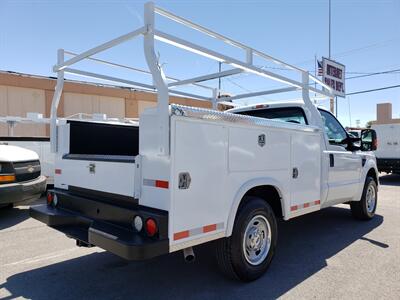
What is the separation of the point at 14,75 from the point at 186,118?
69.9 feet

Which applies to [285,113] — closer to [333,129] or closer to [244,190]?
[333,129]

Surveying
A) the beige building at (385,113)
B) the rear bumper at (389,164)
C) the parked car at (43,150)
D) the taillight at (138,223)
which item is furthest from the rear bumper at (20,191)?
the beige building at (385,113)

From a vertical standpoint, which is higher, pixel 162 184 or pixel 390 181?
pixel 162 184

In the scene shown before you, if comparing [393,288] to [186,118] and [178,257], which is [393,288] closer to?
[178,257]

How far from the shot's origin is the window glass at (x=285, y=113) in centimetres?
523

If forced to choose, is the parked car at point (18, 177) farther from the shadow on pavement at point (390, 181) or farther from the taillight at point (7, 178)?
the shadow on pavement at point (390, 181)

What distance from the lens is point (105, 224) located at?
11.1 feet

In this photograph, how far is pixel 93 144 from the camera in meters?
4.71

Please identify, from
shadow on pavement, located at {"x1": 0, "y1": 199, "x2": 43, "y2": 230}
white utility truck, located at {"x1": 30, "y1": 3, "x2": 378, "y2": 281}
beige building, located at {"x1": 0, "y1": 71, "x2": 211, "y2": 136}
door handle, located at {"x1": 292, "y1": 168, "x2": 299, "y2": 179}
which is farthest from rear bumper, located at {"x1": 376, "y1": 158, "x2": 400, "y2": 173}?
shadow on pavement, located at {"x1": 0, "y1": 199, "x2": 43, "y2": 230}

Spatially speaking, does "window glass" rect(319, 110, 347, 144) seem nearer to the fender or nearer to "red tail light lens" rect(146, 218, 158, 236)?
the fender

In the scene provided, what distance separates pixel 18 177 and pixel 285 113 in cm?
463

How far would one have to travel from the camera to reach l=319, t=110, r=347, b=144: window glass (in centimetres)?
550

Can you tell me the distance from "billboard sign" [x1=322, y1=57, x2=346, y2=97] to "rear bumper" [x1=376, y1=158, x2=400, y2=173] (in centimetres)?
825

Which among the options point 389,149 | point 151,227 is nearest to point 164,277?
point 151,227
